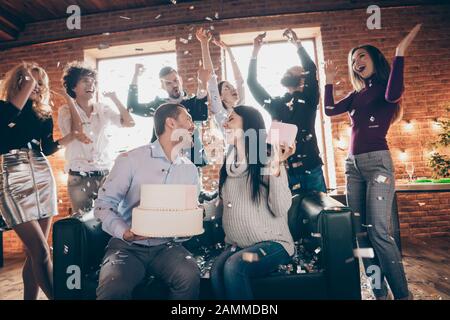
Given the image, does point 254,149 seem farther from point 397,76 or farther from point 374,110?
point 397,76

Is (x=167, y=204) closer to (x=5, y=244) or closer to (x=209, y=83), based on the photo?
(x=209, y=83)

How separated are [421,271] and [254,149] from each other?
6.62 ft

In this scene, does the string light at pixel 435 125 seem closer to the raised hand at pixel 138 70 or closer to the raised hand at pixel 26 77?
the raised hand at pixel 138 70

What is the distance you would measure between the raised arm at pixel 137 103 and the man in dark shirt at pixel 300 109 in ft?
2.83

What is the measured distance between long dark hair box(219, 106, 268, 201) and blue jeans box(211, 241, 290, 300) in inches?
10.4

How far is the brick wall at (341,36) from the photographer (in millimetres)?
3672

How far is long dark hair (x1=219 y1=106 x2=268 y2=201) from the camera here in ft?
4.93

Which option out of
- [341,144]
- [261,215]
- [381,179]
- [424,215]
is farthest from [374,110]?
[424,215]

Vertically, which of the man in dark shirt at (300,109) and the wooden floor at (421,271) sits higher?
the man in dark shirt at (300,109)

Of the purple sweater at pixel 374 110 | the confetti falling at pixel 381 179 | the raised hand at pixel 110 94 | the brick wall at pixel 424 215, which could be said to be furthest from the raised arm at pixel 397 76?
the brick wall at pixel 424 215

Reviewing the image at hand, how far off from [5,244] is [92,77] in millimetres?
3239

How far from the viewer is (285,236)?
1440 mm

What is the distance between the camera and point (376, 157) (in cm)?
172

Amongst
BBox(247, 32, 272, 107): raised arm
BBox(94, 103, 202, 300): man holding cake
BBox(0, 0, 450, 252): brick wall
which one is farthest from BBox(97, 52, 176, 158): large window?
BBox(94, 103, 202, 300): man holding cake
